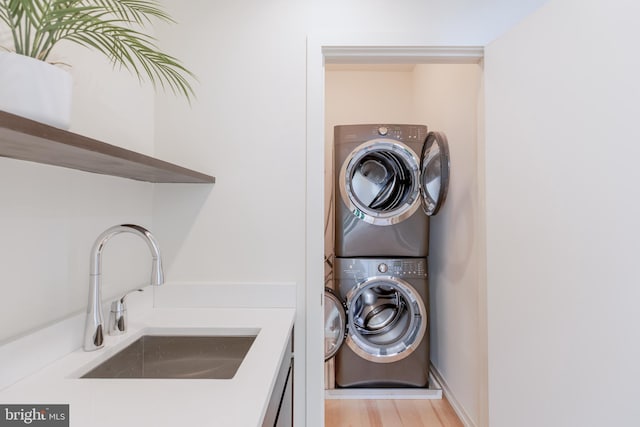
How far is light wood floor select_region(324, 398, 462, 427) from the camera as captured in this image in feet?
6.41

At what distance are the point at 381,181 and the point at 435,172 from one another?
66cm

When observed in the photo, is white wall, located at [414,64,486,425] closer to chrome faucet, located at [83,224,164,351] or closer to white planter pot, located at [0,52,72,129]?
chrome faucet, located at [83,224,164,351]

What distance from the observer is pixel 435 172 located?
5.78 ft

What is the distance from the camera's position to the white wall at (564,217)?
0.91 meters

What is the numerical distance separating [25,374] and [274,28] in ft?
4.89

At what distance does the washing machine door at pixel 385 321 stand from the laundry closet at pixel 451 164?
15cm

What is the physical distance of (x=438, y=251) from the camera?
7.84 ft

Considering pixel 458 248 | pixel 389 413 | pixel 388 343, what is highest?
pixel 458 248

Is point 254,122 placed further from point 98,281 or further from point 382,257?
point 382,257

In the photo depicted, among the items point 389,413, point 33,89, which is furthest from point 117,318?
point 389,413

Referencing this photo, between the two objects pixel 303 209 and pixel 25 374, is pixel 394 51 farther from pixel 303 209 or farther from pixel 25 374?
pixel 25 374

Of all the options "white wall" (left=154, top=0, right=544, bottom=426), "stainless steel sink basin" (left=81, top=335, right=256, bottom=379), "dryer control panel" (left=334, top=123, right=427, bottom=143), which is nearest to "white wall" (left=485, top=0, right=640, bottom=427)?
"white wall" (left=154, top=0, right=544, bottom=426)

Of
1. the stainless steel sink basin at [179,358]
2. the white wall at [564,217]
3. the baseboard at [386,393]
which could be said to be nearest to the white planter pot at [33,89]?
the stainless steel sink basin at [179,358]

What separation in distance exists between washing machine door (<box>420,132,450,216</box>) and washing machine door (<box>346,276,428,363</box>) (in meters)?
0.67
